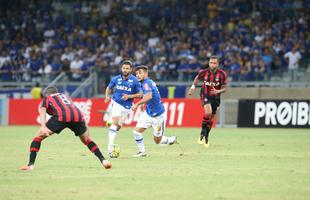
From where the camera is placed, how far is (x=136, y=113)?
3241 cm

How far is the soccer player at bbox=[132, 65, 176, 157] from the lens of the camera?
17531 mm

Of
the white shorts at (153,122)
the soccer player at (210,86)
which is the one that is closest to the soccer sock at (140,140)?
the white shorts at (153,122)

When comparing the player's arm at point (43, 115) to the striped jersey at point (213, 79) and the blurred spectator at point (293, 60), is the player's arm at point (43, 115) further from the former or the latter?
the blurred spectator at point (293, 60)

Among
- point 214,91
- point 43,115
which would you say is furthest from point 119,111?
point 43,115

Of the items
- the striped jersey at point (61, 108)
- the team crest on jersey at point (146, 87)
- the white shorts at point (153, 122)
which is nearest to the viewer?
the striped jersey at point (61, 108)

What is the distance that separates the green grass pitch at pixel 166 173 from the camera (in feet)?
36.3

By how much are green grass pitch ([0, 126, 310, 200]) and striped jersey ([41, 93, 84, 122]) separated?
3.14ft

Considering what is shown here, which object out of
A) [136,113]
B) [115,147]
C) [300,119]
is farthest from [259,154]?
[136,113]

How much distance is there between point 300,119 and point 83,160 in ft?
50.1

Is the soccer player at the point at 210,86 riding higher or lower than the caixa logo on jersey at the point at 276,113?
higher

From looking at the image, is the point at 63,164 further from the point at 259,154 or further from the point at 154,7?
the point at 154,7

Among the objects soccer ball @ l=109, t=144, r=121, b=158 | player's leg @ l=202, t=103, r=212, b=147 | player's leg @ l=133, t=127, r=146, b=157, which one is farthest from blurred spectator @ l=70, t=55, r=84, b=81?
soccer ball @ l=109, t=144, r=121, b=158

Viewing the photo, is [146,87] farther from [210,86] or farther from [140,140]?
[210,86]

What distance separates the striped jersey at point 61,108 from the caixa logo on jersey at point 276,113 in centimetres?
1707
